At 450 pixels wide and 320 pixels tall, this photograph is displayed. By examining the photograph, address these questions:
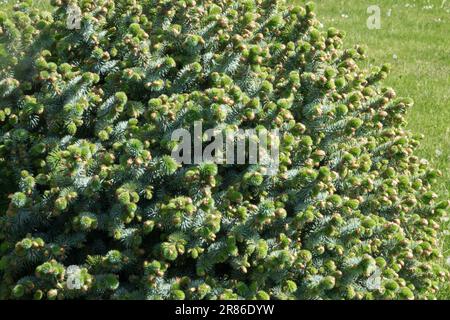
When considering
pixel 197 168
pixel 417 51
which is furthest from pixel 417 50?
pixel 197 168

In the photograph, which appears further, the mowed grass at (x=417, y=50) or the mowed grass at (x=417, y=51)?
the mowed grass at (x=417, y=50)

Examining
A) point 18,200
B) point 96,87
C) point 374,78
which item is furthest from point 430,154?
point 18,200

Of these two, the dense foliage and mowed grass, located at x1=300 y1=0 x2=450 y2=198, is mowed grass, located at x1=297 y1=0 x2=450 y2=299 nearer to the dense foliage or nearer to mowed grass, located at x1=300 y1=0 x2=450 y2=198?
mowed grass, located at x1=300 y1=0 x2=450 y2=198

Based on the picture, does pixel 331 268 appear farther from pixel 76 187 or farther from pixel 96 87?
pixel 96 87

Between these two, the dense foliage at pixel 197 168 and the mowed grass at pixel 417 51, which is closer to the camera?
the dense foliage at pixel 197 168

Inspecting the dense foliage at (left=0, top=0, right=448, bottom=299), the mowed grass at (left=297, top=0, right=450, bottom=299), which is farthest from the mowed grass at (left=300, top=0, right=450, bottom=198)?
the dense foliage at (left=0, top=0, right=448, bottom=299)

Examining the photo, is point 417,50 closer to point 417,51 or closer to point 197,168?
point 417,51

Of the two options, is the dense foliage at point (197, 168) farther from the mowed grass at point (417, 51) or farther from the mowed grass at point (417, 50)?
the mowed grass at point (417, 50)

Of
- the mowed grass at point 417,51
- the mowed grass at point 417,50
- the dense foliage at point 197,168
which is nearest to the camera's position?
the dense foliage at point 197,168

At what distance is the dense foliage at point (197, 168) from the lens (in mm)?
3025

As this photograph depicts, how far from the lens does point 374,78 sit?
4.01 metres

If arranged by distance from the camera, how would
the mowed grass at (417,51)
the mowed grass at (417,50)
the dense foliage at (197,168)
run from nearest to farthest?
1. the dense foliage at (197,168)
2. the mowed grass at (417,51)
3. the mowed grass at (417,50)

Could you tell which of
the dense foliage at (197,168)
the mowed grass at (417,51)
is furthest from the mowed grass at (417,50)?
the dense foliage at (197,168)

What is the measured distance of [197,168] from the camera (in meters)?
3.03
